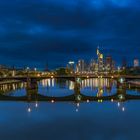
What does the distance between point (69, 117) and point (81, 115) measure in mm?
2440

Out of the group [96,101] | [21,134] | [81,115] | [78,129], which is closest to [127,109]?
[81,115]

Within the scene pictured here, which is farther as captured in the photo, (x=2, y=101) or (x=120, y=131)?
(x=2, y=101)

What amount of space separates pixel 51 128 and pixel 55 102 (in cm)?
3382

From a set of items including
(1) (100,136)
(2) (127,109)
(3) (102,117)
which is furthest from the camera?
(2) (127,109)

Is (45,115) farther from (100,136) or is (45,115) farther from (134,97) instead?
(134,97)

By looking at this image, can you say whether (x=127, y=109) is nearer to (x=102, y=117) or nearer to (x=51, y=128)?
(x=102, y=117)

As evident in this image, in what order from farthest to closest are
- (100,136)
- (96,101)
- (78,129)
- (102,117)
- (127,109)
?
(96,101) < (127,109) < (102,117) < (78,129) < (100,136)

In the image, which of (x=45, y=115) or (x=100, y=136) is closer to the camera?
(x=100, y=136)

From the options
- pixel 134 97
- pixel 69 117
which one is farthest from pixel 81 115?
pixel 134 97

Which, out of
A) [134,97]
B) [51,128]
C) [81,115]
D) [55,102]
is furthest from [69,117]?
[134,97]

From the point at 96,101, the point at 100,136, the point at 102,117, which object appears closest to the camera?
the point at 100,136

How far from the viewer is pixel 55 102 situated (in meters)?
82.3

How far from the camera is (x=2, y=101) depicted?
83250 mm

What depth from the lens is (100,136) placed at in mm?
42750
